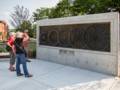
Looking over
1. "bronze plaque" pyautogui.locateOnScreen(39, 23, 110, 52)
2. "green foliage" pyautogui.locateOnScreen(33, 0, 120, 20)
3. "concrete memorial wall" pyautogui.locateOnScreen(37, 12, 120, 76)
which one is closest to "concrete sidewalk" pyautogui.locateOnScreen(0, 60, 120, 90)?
"concrete memorial wall" pyautogui.locateOnScreen(37, 12, 120, 76)

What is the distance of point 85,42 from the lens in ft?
37.1

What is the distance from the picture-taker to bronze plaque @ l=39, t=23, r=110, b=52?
10.3m

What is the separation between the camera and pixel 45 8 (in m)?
39.4

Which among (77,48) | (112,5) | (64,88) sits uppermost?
(112,5)

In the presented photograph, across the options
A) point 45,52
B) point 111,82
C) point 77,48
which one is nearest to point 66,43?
point 77,48

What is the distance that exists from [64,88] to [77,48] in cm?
385

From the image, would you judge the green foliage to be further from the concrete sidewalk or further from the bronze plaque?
the concrete sidewalk

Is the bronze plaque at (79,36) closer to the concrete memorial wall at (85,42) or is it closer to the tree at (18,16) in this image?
the concrete memorial wall at (85,42)

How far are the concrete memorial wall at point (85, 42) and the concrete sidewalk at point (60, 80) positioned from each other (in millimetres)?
509

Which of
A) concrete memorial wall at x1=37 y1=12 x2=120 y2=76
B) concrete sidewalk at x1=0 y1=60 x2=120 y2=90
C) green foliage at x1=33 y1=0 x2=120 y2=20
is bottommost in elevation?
concrete sidewalk at x1=0 y1=60 x2=120 y2=90

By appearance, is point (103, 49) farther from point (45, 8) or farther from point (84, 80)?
point (45, 8)

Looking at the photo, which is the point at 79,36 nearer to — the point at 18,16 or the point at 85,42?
the point at 85,42

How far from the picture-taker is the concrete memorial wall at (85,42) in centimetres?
980

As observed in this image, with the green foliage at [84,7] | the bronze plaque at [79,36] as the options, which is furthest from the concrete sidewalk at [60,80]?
→ the green foliage at [84,7]
